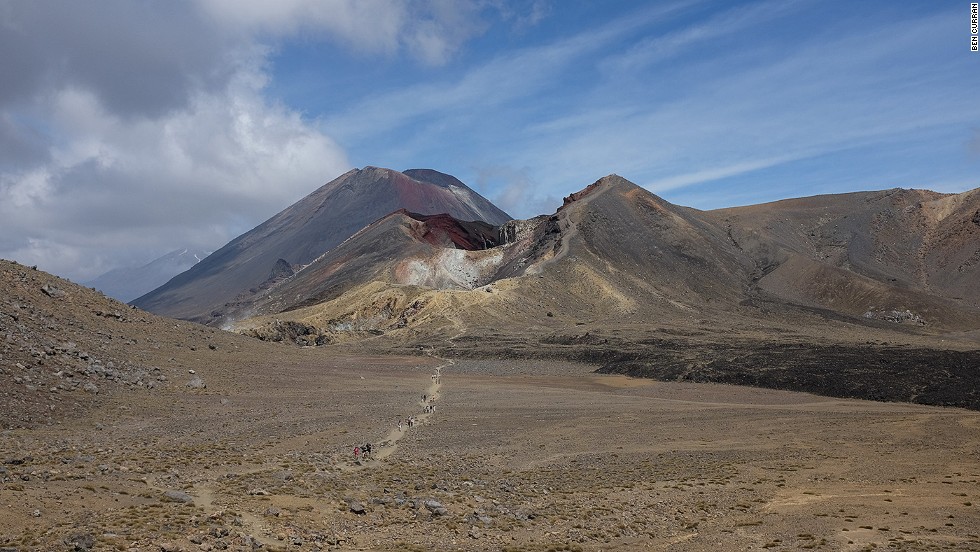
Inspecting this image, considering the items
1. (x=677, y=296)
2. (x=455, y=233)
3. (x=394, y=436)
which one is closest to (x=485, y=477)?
(x=394, y=436)

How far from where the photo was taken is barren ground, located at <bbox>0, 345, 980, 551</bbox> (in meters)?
15.9

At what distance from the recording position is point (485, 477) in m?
23.4

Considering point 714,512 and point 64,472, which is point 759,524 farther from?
point 64,472

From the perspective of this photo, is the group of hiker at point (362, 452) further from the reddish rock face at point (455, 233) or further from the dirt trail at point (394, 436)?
the reddish rock face at point (455, 233)

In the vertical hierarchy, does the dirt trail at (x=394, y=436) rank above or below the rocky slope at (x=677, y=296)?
below

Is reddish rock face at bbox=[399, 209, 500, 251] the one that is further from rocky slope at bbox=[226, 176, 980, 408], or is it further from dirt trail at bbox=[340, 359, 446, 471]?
dirt trail at bbox=[340, 359, 446, 471]

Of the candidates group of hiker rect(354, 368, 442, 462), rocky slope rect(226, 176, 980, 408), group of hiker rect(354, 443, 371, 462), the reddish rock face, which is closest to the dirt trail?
group of hiker rect(354, 368, 442, 462)

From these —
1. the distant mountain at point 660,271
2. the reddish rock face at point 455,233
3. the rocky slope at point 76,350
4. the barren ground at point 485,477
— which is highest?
the reddish rock face at point 455,233

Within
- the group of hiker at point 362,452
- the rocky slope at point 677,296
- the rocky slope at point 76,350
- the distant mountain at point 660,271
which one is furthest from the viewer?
the distant mountain at point 660,271

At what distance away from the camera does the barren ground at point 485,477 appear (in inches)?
626

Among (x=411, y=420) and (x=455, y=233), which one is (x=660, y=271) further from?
(x=411, y=420)

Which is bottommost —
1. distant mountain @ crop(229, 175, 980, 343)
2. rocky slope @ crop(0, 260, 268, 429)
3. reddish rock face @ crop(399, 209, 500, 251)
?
rocky slope @ crop(0, 260, 268, 429)

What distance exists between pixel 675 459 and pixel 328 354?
2123 inches

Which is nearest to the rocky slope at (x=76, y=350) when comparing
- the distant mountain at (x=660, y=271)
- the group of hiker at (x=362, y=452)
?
the group of hiker at (x=362, y=452)
